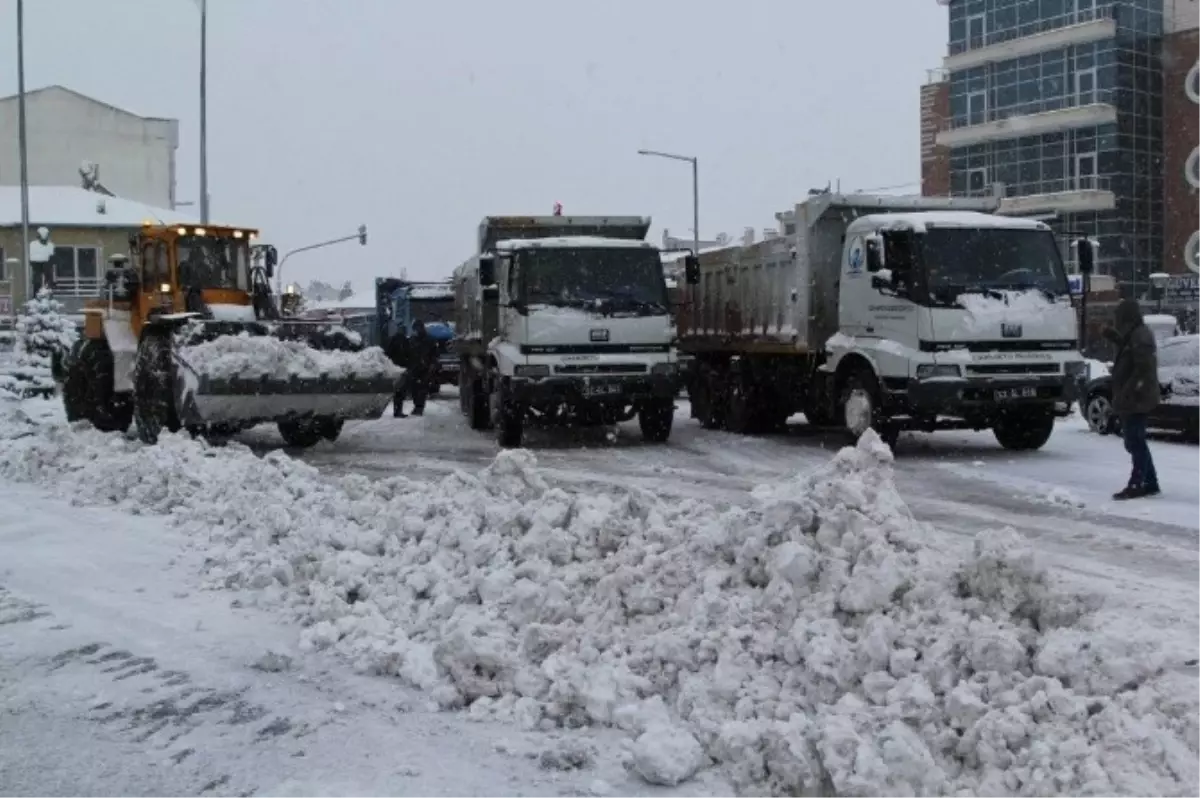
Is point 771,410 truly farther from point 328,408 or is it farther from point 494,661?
point 494,661

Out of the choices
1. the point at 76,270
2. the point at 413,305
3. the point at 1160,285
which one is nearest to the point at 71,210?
the point at 76,270

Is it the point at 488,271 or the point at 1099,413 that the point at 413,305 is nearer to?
the point at 488,271

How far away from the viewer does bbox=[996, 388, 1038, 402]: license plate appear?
1392cm

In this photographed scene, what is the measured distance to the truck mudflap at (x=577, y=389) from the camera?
51.0ft

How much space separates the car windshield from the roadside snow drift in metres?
8.90

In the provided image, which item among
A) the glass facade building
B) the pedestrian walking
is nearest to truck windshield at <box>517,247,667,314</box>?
the pedestrian walking

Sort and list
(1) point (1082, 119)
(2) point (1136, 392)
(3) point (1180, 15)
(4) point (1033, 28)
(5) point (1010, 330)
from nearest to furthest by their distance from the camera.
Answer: (2) point (1136, 392)
(5) point (1010, 330)
(1) point (1082, 119)
(3) point (1180, 15)
(4) point (1033, 28)

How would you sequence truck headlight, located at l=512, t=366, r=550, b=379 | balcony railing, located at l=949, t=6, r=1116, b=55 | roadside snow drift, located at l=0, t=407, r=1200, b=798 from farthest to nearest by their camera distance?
balcony railing, located at l=949, t=6, r=1116, b=55 < truck headlight, located at l=512, t=366, r=550, b=379 < roadside snow drift, located at l=0, t=407, r=1200, b=798

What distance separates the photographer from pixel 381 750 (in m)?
5.00

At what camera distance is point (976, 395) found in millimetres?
13875

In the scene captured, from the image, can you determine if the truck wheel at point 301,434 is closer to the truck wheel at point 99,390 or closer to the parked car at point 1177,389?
the truck wheel at point 99,390

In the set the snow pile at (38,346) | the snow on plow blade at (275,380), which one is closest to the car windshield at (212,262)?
the snow on plow blade at (275,380)

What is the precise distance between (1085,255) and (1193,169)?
33.3 metres

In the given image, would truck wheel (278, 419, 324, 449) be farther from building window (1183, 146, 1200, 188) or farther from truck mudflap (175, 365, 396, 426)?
building window (1183, 146, 1200, 188)
